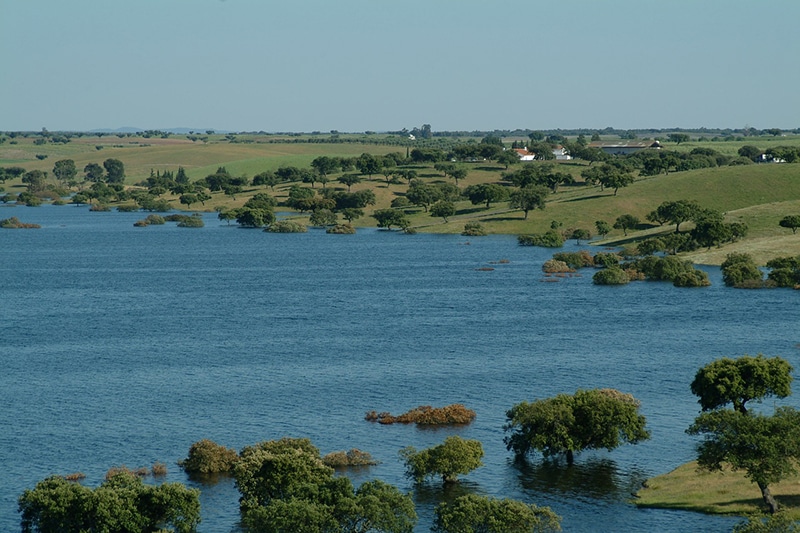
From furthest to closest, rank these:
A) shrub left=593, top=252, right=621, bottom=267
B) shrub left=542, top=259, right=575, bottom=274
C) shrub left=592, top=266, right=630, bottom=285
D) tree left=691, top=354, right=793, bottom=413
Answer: shrub left=593, top=252, right=621, bottom=267 → shrub left=542, top=259, right=575, bottom=274 → shrub left=592, top=266, right=630, bottom=285 → tree left=691, top=354, right=793, bottom=413

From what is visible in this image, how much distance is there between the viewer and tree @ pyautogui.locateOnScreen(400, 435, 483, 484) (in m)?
69.2

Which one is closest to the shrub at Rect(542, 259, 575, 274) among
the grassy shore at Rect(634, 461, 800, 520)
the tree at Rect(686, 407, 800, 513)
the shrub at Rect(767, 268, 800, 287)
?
the shrub at Rect(767, 268, 800, 287)

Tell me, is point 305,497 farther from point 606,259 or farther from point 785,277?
point 606,259

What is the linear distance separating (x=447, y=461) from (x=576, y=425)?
10119 millimetres

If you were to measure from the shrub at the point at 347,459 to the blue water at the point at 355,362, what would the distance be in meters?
1.24

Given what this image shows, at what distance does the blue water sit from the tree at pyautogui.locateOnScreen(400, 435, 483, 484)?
1056mm

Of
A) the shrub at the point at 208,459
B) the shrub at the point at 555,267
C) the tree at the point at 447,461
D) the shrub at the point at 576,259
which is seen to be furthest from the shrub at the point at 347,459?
the shrub at the point at 576,259

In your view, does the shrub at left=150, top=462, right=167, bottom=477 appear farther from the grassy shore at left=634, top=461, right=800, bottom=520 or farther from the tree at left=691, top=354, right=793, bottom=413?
the tree at left=691, top=354, right=793, bottom=413

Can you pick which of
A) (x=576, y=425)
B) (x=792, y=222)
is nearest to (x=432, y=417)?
(x=576, y=425)

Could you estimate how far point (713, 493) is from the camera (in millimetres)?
65812

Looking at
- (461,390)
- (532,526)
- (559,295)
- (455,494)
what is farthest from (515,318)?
(532,526)

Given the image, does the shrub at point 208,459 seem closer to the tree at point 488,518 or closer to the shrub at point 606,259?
the tree at point 488,518

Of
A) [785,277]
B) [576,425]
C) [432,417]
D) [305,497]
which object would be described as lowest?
[432,417]

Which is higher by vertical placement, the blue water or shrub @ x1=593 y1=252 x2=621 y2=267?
shrub @ x1=593 y1=252 x2=621 y2=267
